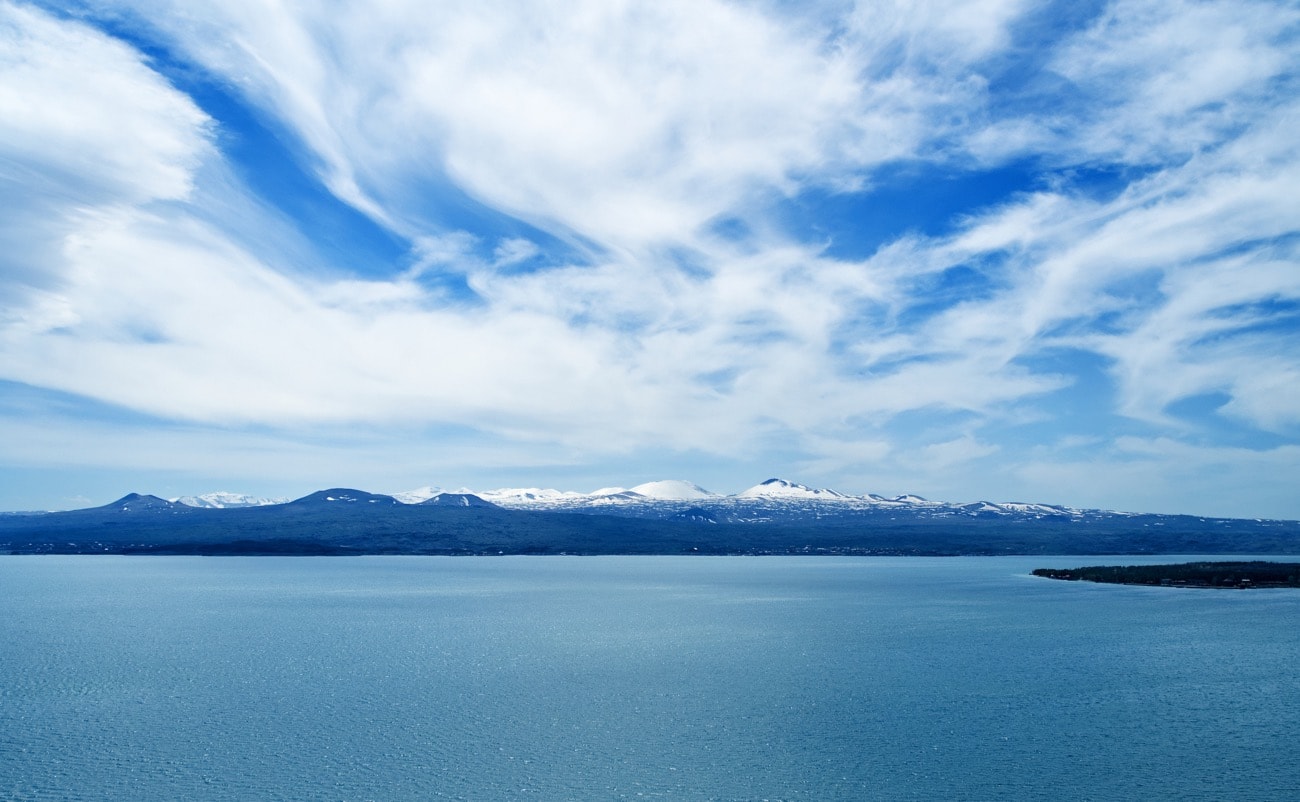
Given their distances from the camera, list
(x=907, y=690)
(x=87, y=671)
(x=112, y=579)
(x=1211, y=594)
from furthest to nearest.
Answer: (x=112, y=579) < (x=1211, y=594) < (x=87, y=671) < (x=907, y=690)

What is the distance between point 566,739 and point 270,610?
158ft

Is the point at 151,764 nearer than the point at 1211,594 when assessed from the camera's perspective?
Yes

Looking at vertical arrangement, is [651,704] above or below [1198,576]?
below

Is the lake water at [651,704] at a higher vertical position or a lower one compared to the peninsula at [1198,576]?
lower

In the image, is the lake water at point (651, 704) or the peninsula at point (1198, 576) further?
the peninsula at point (1198, 576)

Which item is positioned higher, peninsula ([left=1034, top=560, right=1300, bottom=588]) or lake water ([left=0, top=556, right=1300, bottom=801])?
peninsula ([left=1034, top=560, right=1300, bottom=588])

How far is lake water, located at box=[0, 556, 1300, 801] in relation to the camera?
74.6ft

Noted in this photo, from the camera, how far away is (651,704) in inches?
1234

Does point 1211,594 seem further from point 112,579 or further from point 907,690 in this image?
point 112,579

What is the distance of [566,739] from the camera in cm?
2667

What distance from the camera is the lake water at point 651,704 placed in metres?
22.7

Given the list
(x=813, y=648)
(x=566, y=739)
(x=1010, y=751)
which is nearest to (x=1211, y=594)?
(x=813, y=648)

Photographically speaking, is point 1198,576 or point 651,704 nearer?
point 651,704

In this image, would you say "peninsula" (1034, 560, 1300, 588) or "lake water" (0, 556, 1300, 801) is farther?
"peninsula" (1034, 560, 1300, 588)
